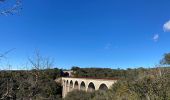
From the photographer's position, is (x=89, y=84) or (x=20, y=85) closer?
(x=20, y=85)

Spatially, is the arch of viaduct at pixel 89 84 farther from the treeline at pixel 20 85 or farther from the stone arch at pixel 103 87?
the treeline at pixel 20 85

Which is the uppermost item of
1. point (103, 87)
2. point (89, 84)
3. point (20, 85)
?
point (89, 84)

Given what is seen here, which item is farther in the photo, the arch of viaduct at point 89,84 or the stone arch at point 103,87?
the stone arch at point 103,87

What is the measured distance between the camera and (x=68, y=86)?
188 ft

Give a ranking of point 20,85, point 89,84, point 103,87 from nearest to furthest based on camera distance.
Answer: point 20,85, point 103,87, point 89,84

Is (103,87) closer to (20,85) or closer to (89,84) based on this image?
(89,84)

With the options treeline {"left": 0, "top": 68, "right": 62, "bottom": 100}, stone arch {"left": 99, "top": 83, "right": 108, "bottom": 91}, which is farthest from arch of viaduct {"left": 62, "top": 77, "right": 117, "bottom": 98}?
treeline {"left": 0, "top": 68, "right": 62, "bottom": 100}

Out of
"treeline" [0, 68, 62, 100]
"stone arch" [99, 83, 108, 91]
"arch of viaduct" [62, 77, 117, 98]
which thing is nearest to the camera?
"treeline" [0, 68, 62, 100]

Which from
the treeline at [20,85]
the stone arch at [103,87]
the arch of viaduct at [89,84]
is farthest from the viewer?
the stone arch at [103,87]

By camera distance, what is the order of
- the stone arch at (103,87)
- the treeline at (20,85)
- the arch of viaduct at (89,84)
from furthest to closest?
the stone arch at (103,87) → the arch of viaduct at (89,84) → the treeline at (20,85)

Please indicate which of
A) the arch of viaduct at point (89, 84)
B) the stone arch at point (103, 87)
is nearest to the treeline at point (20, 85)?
the arch of viaduct at point (89, 84)

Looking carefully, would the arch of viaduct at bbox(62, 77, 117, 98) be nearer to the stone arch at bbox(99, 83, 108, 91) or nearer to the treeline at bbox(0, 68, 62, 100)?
the stone arch at bbox(99, 83, 108, 91)

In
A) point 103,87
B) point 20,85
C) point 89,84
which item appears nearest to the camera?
point 20,85

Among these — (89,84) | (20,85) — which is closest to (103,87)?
(89,84)
